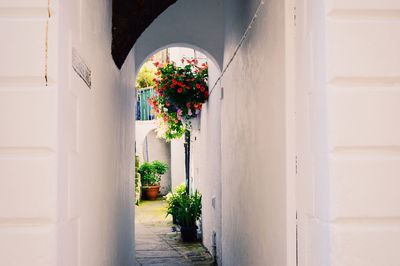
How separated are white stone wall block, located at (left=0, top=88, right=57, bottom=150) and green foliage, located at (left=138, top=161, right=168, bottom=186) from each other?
16932mm

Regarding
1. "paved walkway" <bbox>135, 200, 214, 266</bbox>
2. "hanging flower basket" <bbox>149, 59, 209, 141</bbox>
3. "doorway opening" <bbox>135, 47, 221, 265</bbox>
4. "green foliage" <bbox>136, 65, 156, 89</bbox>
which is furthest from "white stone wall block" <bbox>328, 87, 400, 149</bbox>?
"green foliage" <bbox>136, 65, 156, 89</bbox>

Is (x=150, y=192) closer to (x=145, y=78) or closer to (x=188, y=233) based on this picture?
(x=145, y=78)

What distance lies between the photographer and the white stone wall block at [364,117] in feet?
6.19

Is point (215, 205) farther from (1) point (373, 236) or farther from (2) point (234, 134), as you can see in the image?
(1) point (373, 236)

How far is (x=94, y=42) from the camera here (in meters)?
2.76

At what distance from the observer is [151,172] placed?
62.3 ft

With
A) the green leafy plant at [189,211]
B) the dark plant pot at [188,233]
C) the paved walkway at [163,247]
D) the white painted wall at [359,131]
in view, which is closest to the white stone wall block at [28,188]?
the white painted wall at [359,131]

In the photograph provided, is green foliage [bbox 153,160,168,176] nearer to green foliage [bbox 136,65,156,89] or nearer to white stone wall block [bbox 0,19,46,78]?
green foliage [bbox 136,65,156,89]

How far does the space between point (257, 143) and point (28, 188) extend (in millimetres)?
2277

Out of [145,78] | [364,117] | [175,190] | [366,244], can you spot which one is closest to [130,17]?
[364,117]

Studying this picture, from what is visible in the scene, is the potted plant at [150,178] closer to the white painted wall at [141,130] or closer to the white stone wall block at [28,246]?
the white painted wall at [141,130]

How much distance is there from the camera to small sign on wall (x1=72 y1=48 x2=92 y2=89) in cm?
206

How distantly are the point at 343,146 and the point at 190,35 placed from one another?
18.8ft

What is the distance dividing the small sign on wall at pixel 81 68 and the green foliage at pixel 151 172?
16212 millimetres
